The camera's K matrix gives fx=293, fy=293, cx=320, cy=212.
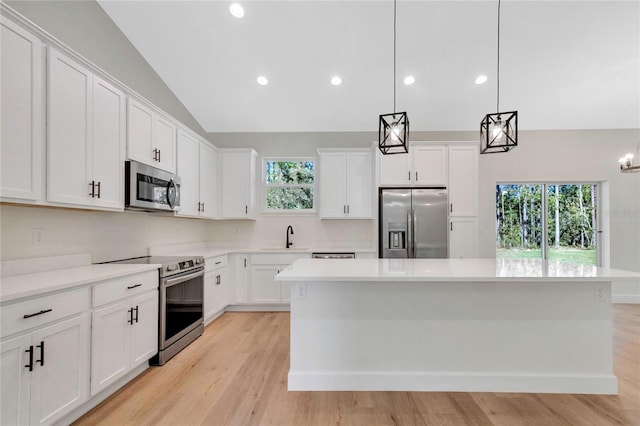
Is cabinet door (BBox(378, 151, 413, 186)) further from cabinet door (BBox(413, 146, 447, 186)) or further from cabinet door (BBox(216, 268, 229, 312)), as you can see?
cabinet door (BBox(216, 268, 229, 312))

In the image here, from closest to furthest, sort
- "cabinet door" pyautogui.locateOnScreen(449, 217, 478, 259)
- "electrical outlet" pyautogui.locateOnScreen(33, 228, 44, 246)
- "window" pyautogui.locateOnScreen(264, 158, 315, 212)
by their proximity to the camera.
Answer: "electrical outlet" pyautogui.locateOnScreen(33, 228, 44, 246), "cabinet door" pyautogui.locateOnScreen(449, 217, 478, 259), "window" pyautogui.locateOnScreen(264, 158, 315, 212)

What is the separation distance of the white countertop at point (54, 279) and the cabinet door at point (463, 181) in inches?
157

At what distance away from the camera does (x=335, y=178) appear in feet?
15.3

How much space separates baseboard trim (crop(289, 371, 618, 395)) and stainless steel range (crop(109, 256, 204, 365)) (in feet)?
4.29

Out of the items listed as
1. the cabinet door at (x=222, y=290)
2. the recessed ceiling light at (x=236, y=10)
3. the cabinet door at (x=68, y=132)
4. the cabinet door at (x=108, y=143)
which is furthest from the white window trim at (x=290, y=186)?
the cabinet door at (x=68, y=132)

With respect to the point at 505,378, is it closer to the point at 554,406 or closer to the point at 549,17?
the point at 554,406

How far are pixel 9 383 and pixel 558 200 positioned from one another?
6.62 metres

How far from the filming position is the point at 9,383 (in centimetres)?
148

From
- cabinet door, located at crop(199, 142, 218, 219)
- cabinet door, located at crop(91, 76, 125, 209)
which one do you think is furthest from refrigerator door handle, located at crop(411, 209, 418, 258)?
cabinet door, located at crop(91, 76, 125, 209)

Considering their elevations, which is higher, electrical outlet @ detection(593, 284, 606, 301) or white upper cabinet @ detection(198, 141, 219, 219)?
white upper cabinet @ detection(198, 141, 219, 219)

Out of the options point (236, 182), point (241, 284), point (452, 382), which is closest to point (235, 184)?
point (236, 182)

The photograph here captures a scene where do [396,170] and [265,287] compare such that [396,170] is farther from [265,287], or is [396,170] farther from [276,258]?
[265,287]

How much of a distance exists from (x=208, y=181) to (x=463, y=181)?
3776 millimetres

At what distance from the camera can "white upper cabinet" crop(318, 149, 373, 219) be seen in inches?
182
